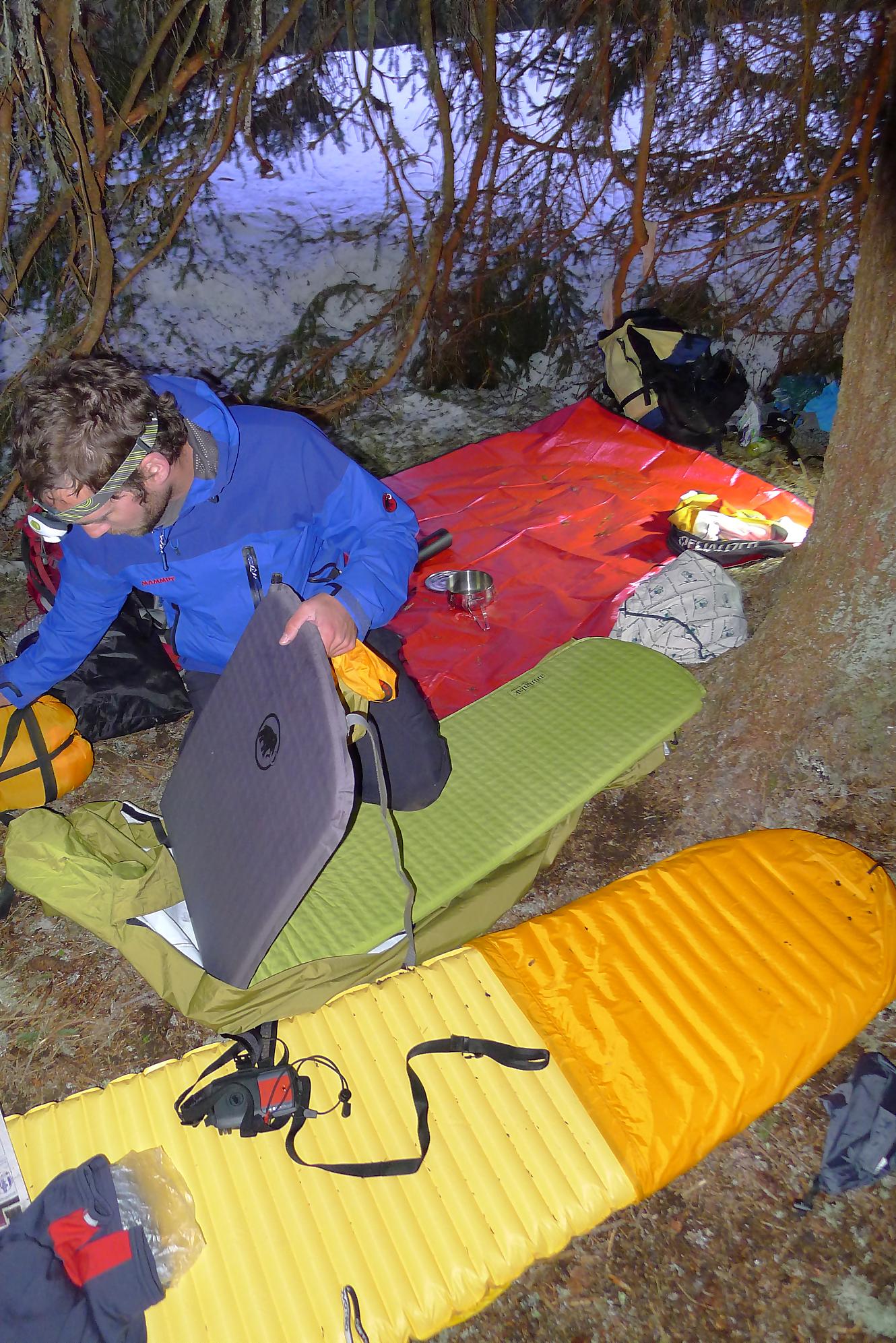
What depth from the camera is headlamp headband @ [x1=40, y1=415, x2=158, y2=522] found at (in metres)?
1.43

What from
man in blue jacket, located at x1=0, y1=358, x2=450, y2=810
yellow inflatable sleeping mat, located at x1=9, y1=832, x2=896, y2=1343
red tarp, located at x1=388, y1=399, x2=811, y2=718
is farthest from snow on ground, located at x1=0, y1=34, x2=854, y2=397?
yellow inflatable sleeping mat, located at x1=9, y1=832, x2=896, y2=1343

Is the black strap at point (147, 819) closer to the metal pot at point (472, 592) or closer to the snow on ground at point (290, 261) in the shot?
the metal pot at point (472, 592)

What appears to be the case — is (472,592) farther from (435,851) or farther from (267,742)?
(267,742)

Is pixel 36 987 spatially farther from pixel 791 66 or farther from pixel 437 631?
pixel 791 66

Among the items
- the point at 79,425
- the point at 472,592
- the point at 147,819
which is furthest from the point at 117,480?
the point at 472,592

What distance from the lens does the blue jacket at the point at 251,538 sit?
165 centimetres

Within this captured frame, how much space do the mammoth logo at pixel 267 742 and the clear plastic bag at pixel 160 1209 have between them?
2.21 ft

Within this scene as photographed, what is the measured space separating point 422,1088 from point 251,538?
1.09m

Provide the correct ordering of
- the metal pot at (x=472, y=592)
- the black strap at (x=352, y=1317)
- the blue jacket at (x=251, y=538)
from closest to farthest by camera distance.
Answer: the black strap at (x=352, y=1317) → the blue jacket at (x=251, y=538) → the metal pot at (x=472, y=592)

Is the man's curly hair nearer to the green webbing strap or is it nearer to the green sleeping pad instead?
the green webbing strap

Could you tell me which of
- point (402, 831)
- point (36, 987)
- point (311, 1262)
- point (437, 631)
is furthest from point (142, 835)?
point (437, 631)

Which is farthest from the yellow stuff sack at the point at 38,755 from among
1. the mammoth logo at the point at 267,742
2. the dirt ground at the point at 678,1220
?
Result: the mammoth logo at the point at 267,742

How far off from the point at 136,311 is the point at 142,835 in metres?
3.98

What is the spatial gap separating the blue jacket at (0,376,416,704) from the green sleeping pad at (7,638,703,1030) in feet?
1.78
